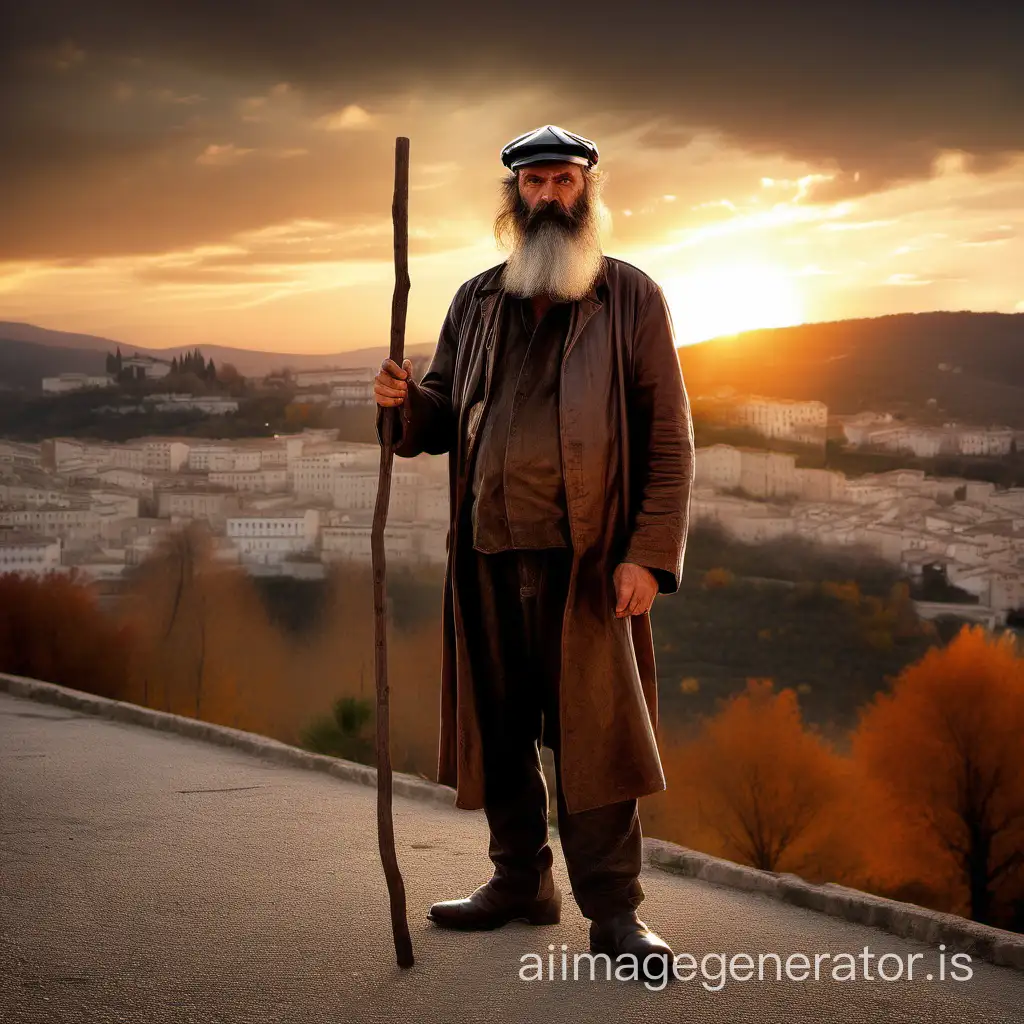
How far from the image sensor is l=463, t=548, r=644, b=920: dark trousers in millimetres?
2531

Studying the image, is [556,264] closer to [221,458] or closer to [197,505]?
[221,458]

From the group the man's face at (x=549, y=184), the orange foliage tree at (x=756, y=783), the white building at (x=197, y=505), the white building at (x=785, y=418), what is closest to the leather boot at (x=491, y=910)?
the man's face at (x=549, y=184)

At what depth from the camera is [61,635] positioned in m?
27.4

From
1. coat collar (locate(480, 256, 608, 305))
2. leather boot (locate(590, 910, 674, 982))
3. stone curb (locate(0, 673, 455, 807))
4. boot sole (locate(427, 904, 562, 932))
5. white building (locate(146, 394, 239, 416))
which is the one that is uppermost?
white building (locate(146, 394, 239, 416))

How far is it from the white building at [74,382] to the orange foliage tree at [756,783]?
14659mm

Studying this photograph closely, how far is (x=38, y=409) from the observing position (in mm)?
24500

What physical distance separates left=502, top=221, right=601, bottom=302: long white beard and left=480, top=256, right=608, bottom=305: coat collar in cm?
2

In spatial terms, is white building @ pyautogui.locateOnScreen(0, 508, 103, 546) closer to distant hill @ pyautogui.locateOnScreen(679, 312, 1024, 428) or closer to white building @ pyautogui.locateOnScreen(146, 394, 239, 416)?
white building @ pyautogui.locateOnScreen(146, 394, 239, 416)

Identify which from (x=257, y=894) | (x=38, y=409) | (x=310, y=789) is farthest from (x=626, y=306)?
(x=38, y=409)

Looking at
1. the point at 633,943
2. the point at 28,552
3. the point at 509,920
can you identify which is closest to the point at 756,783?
the point at 28,552

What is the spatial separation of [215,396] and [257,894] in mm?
25643

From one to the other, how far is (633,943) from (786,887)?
2.44 ft

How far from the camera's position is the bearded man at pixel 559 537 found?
2.49 meters

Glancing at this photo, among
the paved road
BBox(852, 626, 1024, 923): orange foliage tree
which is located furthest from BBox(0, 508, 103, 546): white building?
the paved road
